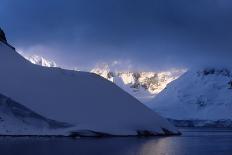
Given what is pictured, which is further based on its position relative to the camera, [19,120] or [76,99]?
[76,99]

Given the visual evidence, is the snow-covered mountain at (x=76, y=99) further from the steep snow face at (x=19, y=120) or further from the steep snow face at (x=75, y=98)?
the steep snow face at (x=19, y=120)

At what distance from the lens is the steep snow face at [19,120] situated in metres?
62.5

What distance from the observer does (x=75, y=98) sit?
2709 inches

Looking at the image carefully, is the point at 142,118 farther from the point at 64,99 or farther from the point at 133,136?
the point at 64,99

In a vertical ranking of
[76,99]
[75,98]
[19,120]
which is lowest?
[19,120]

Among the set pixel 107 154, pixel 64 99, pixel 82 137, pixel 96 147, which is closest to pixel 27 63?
pixel 64 99

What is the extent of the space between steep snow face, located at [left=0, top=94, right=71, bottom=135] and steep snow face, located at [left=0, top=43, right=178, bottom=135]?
0.87 metres

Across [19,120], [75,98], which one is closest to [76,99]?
[75,98]

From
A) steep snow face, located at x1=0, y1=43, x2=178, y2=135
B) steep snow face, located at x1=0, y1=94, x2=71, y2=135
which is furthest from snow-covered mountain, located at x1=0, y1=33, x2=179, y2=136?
steep snow face, located at x1=0, y1=94, x2=71, y2=135

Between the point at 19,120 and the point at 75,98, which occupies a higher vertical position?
the point at 75,98

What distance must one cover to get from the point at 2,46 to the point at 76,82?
1083 cm

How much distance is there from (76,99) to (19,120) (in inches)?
336

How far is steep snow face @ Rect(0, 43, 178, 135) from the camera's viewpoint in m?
65.4

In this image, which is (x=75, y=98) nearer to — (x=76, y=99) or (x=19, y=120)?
(x=76, y=99)
